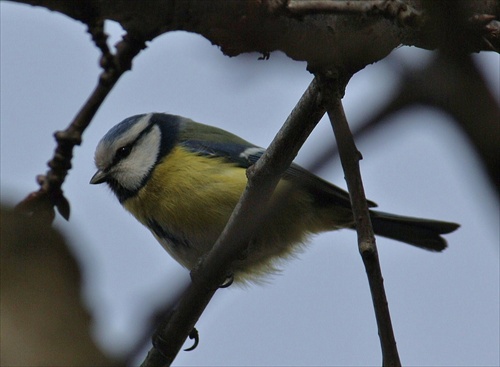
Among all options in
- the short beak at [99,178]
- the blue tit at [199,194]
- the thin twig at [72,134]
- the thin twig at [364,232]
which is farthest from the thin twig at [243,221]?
the short beak at [99,178]

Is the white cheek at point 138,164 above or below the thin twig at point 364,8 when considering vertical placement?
below

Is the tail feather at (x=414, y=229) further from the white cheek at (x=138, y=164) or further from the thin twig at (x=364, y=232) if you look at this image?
the thin twig at (x=364, y=232)

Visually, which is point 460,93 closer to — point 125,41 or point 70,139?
point 125,41

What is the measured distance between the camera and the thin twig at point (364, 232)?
5.78 feet

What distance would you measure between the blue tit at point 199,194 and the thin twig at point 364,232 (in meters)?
1.28

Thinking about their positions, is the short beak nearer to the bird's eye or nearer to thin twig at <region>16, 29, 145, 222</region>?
the bird's eye

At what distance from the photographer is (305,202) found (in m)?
3.82

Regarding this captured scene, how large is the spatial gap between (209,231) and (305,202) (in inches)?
25.5

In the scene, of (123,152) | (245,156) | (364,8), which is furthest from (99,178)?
(364,8)

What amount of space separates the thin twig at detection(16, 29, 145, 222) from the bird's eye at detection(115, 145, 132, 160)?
217cm

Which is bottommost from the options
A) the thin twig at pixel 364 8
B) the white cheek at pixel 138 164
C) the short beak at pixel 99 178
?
the short beak at pixel 99 178

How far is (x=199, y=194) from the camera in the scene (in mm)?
3547

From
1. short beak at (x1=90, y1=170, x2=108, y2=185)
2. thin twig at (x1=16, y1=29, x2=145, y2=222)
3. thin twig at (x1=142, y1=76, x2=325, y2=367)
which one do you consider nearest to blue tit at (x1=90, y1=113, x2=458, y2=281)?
short beak at (x1=90, y1=170, x2=108, y2=185)

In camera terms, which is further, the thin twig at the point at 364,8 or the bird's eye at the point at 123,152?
the bird's eye at the point at 123,152
